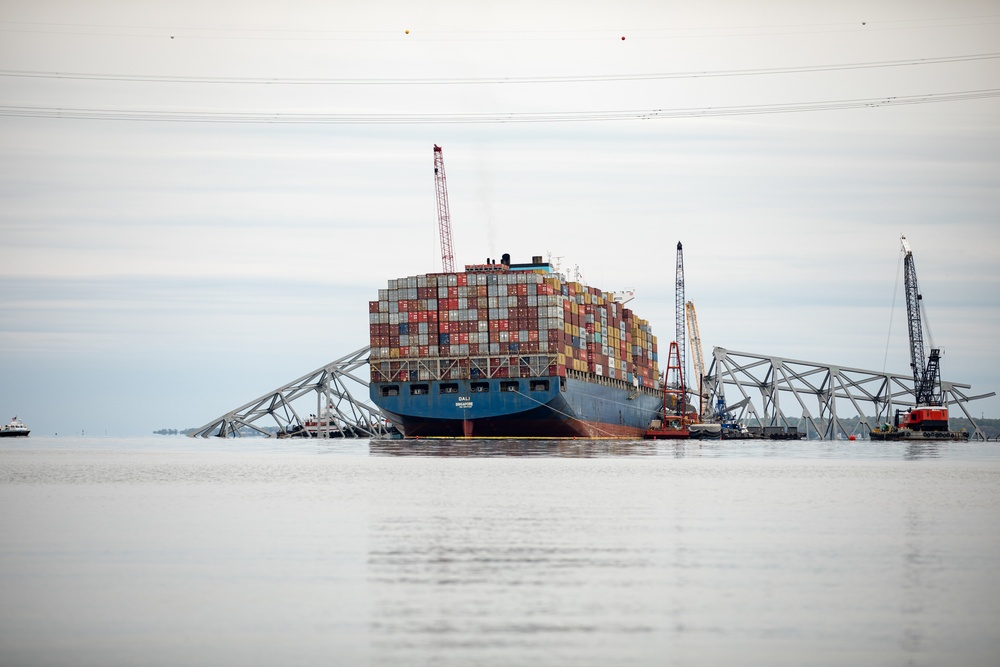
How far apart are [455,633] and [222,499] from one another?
2994cm

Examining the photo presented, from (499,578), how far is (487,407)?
105 metres

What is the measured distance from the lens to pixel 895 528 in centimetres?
3666

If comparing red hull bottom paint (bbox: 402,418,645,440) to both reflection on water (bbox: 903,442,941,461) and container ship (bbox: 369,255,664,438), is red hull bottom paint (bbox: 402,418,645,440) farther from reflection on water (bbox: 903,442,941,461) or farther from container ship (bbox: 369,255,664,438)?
reflection on water (bbox: 903,442,941,461)

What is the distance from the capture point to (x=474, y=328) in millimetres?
137000

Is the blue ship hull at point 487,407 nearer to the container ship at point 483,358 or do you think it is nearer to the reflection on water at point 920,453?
the container ship at point 483,358

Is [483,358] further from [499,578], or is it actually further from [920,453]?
[499,578]

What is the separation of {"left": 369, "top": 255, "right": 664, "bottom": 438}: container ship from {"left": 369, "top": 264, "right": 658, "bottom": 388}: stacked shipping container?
0.37 feet

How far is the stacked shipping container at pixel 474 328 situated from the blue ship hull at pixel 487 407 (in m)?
1.22

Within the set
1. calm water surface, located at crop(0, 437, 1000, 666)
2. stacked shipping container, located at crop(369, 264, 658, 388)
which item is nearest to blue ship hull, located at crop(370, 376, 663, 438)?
stacked shipping container, located at crop(369, 264, 658, 388)

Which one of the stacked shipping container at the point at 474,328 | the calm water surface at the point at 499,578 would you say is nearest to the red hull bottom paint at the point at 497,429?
the stacked shipping container at the point at 474,328

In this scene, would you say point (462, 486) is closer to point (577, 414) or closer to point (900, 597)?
point (900, 597)

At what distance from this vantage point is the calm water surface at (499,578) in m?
19.2

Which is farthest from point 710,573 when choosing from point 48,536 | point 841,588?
point 48,536

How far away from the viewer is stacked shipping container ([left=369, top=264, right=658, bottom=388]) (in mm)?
133750
